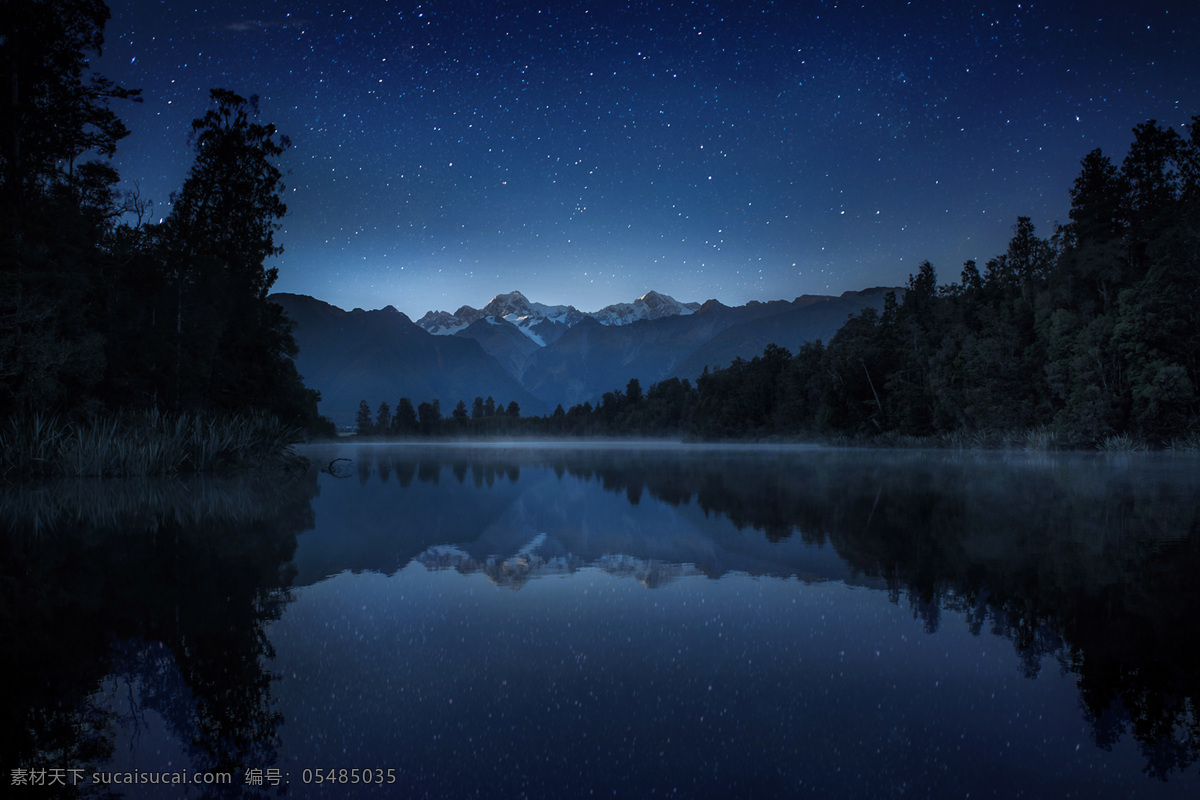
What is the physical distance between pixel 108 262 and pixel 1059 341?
51.7 meters

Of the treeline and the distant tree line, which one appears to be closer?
the treeline

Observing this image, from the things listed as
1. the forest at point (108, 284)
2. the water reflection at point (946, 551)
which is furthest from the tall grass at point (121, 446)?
the water reflection at point (946, 551)

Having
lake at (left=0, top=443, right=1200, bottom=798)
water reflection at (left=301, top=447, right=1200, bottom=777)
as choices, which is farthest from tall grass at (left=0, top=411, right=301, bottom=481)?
lake at (left=0, top=443, right=1200, bottom=798)

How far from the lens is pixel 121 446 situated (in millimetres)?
18938

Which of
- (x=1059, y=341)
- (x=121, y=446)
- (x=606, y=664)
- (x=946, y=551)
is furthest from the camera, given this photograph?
(x=1059, y=341)

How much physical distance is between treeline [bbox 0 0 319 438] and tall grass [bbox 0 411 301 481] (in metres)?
0.62

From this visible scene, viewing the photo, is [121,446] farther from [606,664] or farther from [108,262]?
[606,664]

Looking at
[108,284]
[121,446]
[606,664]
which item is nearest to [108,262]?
[108,284]

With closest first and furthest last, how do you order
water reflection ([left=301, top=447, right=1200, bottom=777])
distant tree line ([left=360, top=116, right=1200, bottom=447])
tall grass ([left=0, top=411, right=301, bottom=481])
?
water reflection ([left=301, top=447, right=1200, bottom=777])
tall grass ([left=0, top=411, right=301, bottom=481])
distant tree line ([left=360, top=116, right=1200, bottom=447])

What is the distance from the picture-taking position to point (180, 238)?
93.8ft

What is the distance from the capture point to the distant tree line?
3788cm

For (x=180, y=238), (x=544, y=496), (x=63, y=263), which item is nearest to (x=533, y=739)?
(x=544, y=496)

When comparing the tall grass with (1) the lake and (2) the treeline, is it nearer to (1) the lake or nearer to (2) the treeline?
(2) the treeline

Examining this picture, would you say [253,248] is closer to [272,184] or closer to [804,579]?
[272,184]
